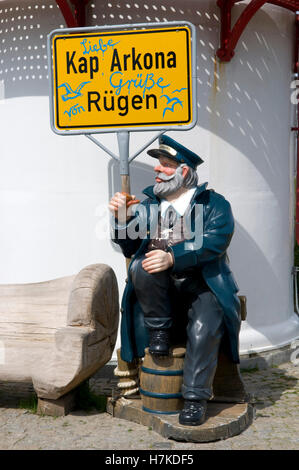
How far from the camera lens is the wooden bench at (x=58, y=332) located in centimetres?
409

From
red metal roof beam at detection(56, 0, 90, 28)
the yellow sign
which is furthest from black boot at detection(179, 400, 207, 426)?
red metal roof beam at detection(56, 0, 90, 28)

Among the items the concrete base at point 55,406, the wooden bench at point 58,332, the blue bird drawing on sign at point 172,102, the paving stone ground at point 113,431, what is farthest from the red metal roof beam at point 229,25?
the concrete base at point 55,406

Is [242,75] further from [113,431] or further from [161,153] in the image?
[113,431]

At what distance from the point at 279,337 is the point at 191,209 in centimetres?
236

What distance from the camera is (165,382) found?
4000mm

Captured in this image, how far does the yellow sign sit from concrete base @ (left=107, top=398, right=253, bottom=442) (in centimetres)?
193

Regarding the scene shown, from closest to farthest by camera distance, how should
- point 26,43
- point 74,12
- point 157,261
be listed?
point 157,261 → point 74,12 → point 26,43

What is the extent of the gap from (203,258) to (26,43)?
274 cm

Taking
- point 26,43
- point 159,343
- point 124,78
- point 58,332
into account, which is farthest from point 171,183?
point 26,43

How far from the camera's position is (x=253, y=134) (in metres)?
5.58

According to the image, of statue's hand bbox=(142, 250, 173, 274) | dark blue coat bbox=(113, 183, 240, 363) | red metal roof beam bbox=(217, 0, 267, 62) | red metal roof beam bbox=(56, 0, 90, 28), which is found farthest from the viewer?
red metal roof beam bbox=(217, 0, 267, 62)

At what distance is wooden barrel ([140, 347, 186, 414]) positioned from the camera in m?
4.00

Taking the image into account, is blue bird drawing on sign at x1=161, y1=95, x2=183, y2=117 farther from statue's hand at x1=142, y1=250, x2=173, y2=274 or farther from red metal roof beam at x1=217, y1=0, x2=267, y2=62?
red metal roof beam at x1=217, y1=0, x2=267, y2=62

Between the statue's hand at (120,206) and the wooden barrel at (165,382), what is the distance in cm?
96
